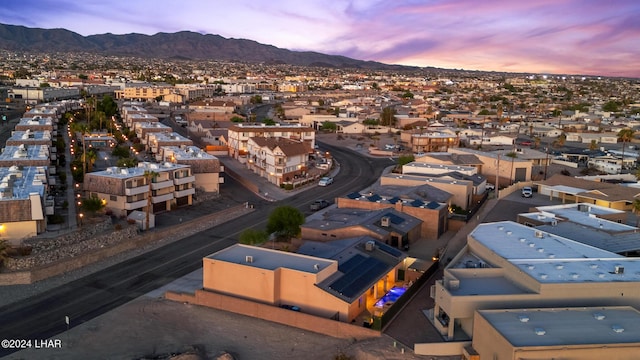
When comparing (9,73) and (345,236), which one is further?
(9,73)

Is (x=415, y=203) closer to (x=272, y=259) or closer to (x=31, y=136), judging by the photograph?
(x=272, y=259)

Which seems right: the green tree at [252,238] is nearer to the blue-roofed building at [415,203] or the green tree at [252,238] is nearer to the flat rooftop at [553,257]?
the blue-roofed building at [415,203]

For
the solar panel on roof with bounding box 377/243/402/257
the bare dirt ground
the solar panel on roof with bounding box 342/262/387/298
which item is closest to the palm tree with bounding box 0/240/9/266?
the bare dirt ground

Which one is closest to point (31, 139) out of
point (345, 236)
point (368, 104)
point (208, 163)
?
point (208, 163)

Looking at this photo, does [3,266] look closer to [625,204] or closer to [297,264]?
[297,264]

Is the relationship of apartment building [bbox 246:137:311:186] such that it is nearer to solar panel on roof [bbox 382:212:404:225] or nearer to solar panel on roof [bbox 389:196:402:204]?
solar panel on roof [bbox 389:196:402:204]

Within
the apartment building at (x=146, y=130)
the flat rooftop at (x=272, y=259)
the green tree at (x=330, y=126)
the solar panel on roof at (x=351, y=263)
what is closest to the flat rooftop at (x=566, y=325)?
the solar panel on roof at (x=351, y=263)

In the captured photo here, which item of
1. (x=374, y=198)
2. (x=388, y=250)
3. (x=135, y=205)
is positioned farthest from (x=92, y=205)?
(x=388, y=250)
